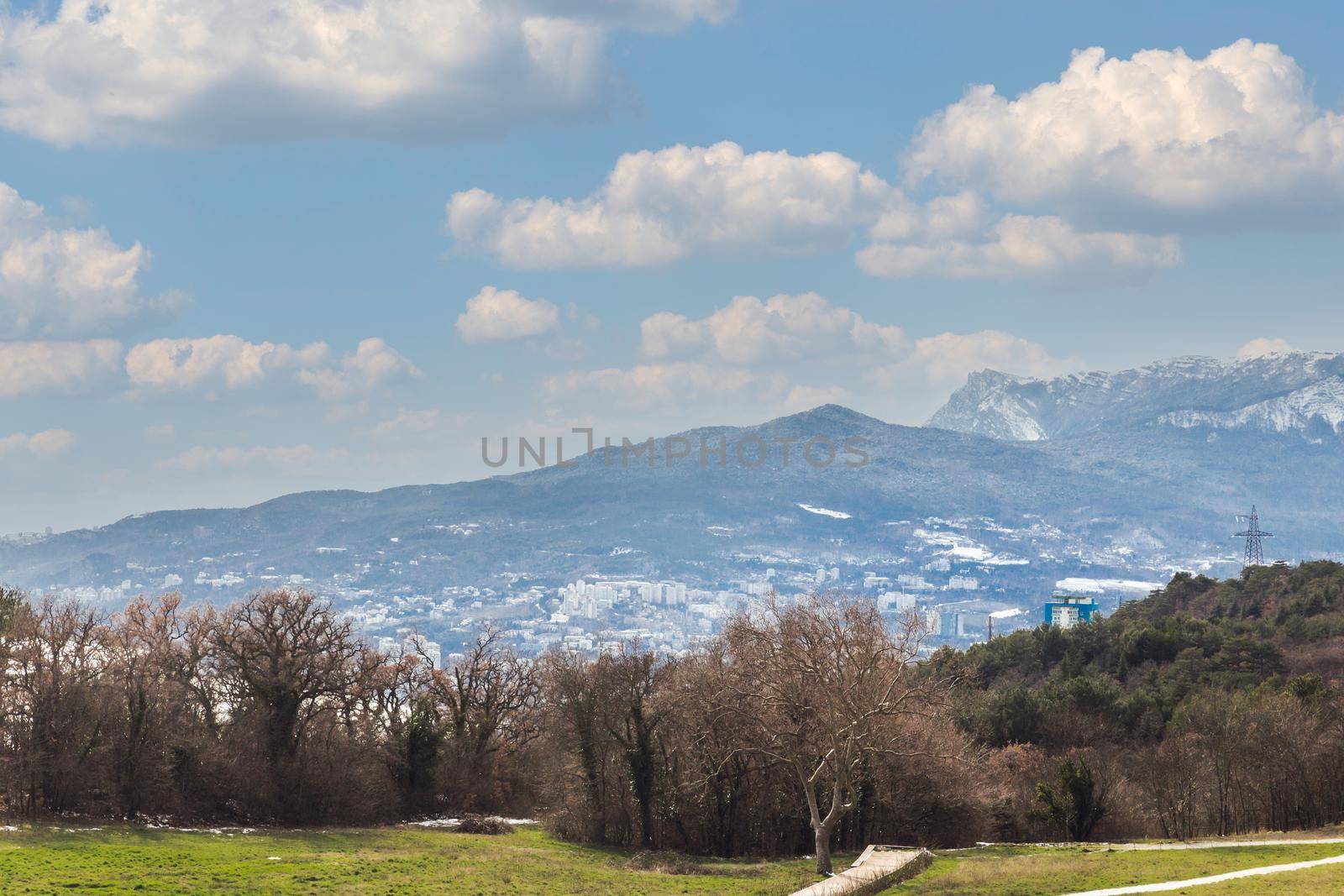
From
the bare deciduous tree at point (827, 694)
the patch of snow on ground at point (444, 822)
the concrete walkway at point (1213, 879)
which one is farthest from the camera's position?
the patch of snow on ground at point (444, 822)

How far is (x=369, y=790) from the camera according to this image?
58.0 m

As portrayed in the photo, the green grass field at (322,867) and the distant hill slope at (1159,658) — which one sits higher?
the distant hill slope at (1159,658)

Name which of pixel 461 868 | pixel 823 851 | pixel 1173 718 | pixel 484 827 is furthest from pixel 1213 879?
pixel 1173 718

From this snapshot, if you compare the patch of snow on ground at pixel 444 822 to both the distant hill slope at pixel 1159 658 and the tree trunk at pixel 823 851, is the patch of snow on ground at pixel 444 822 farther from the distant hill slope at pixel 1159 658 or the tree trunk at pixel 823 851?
the distant hill slope at pixel 1159 658

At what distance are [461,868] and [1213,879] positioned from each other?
74.4 feet

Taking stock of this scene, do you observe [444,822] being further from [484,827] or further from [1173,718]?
[1173,718]

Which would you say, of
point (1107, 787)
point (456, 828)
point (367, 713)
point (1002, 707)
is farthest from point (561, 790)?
point (1002, 707)

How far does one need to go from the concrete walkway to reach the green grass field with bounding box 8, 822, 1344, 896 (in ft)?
1.97

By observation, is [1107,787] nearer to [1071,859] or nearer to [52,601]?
[1071,859]

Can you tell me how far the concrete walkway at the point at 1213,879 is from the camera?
110 feet

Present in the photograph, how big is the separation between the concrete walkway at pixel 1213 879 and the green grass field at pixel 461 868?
60 centimetres

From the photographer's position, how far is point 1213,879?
35.5 m

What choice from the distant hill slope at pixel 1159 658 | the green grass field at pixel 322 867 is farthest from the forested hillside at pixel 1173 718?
the green grass field at pixel 322 867

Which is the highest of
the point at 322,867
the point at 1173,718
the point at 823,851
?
the point at 1173,718
